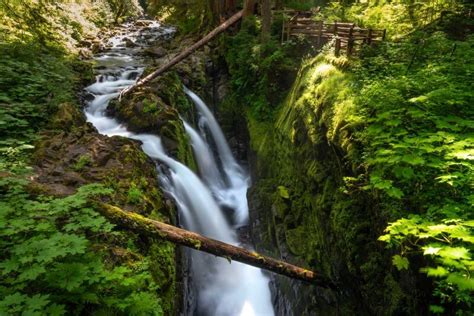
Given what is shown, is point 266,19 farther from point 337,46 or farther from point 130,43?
point 130,43

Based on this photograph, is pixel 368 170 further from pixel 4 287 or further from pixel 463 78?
pixel 4 287

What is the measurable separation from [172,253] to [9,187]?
303cm

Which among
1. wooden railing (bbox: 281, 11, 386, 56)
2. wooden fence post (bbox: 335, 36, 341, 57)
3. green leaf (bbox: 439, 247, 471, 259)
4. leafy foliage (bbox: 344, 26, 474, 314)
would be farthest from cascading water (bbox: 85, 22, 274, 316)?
green leaf (bbox: 439, 247, 471, 259)

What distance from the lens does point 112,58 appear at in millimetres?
18609

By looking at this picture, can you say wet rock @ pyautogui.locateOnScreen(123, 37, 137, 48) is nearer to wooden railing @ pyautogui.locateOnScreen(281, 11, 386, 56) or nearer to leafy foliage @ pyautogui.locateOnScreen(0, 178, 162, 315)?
wooden railing @ pyautogui.locateOnScreen(281, 11, 386, 56)

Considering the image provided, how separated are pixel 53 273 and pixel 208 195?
7419 mm

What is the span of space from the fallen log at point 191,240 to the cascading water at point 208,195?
2565mm

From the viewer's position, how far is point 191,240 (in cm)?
588

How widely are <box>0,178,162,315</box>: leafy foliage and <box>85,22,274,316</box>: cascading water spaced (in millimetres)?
4350

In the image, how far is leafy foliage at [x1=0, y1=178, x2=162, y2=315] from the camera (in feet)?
10.9

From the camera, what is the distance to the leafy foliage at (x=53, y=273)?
3.33 metres

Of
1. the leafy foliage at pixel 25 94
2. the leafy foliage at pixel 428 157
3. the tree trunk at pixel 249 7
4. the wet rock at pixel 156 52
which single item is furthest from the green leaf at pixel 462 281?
the wet rock at pixel 156 52

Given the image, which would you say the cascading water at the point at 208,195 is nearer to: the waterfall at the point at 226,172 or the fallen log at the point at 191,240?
the waterfall at the point at 226,172

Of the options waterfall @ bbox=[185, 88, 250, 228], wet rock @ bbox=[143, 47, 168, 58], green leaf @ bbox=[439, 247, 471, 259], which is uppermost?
wet rock @ bbox=[143, 47, 168, 58]
